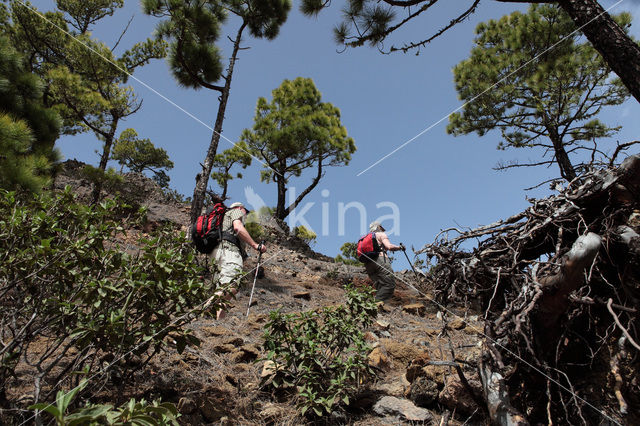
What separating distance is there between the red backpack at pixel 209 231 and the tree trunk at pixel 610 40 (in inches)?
136

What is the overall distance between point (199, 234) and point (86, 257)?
1.83 m

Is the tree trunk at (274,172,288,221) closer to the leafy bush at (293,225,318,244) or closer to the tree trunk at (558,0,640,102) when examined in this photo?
the leafy bush at (293,225,318,244)

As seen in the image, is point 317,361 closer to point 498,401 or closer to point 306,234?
point 498,401

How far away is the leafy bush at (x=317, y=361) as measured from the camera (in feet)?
7.62

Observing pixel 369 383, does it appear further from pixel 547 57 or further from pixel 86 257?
A: pixel 547 57

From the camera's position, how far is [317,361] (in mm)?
2424

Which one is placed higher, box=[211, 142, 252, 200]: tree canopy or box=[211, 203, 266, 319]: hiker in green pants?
box=[211, 142, 252, 200]: tree canopy

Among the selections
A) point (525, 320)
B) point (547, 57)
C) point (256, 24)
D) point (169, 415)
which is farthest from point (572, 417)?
point (256, 24)

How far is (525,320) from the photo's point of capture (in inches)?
70.3

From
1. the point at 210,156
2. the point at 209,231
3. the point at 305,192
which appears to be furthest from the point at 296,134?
the point at 209,231

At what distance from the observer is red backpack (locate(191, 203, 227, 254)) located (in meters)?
3.79

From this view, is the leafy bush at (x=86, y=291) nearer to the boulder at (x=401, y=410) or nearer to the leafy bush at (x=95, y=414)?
the leafy bush at (x=95, y=414)

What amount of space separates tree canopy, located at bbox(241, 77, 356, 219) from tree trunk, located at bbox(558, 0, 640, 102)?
36.0 ft

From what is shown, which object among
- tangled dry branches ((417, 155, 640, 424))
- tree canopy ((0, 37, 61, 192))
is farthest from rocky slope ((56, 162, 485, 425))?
tree canopy ((0, 37, 61, 192))
